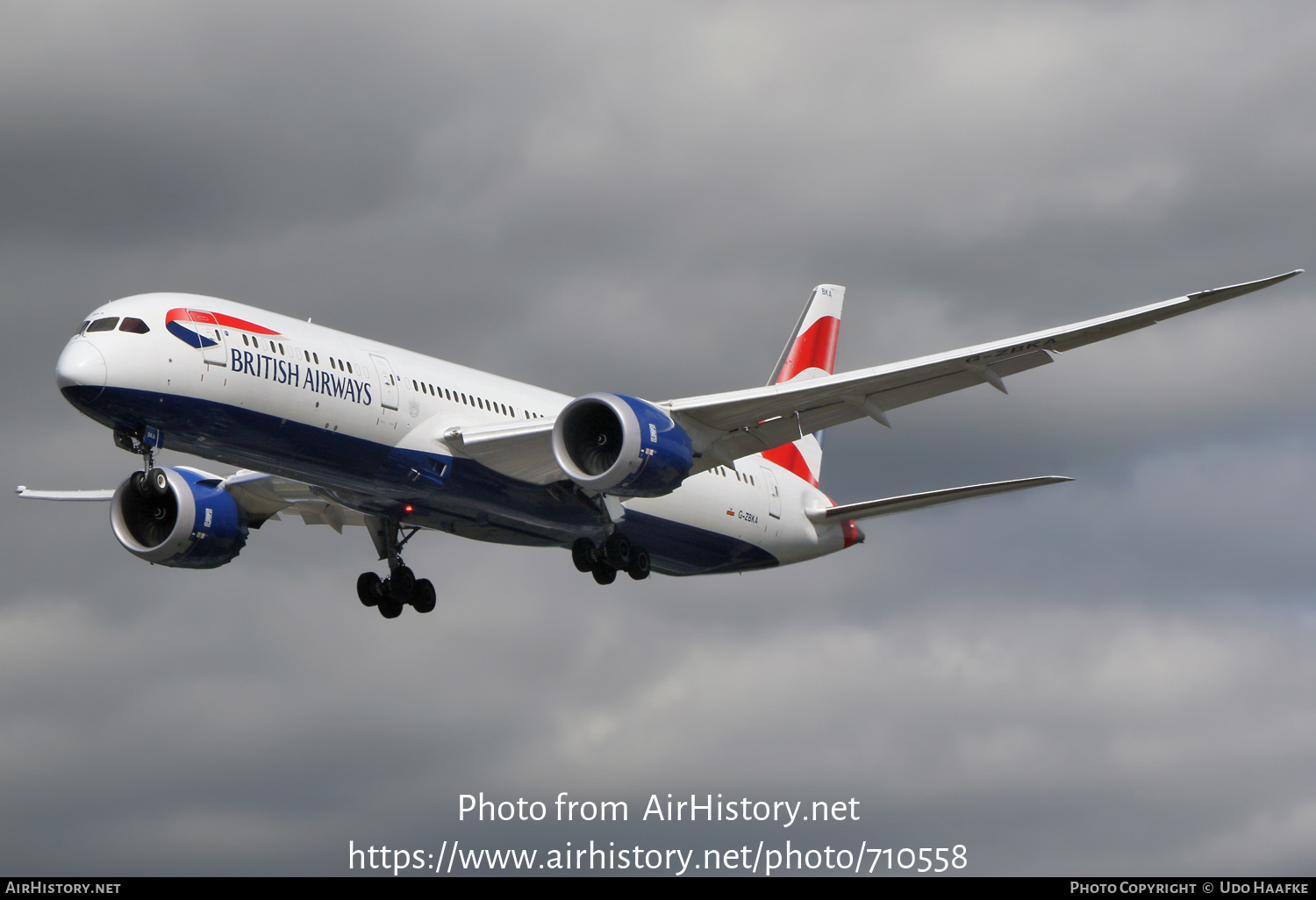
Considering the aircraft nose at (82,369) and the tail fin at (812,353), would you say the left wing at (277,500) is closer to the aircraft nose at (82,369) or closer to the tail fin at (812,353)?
the aircraft nose at (82,369)

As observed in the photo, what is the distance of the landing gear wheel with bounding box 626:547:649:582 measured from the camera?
124ft

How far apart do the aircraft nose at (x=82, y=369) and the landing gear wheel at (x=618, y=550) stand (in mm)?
12144

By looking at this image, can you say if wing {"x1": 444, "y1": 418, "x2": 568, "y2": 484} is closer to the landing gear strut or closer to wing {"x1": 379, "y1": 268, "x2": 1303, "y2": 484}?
wing {"x1": 379, "y1": 268, "x2": 1303, "y2": 484}

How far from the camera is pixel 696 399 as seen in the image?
3547cm

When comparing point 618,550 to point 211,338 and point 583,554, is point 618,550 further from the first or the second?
point 211,338

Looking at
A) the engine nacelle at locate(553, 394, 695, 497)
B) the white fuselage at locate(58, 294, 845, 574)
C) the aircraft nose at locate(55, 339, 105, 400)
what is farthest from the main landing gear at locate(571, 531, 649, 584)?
the aircraft nose at locate(55, 339, 105, 400)

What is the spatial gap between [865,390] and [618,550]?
7.08 metres

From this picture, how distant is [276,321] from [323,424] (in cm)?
230

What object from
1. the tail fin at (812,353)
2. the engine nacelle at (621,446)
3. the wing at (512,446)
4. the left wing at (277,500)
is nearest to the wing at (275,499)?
the left wing at (277,500)

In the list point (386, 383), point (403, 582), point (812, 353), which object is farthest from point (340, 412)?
point (812, 353)

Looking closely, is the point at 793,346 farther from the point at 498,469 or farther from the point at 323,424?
the point at 323,424

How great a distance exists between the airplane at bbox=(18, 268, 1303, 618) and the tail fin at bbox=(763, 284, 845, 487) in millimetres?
4252

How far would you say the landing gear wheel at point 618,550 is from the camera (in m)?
37.4

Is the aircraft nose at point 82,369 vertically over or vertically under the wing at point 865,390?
under
